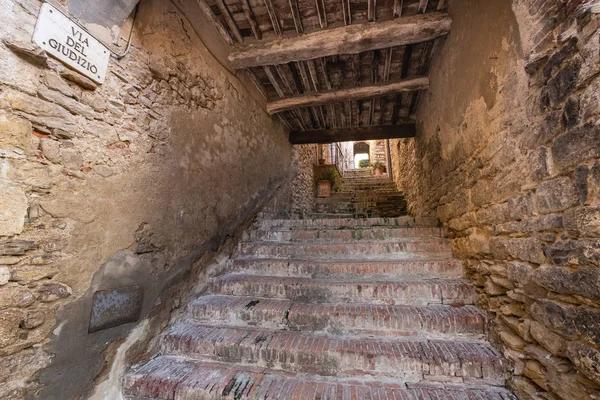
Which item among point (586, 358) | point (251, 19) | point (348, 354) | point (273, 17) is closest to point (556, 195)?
point (586, 358)

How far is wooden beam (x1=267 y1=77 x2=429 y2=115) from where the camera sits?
348cm

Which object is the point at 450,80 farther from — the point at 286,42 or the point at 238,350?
the point at 238,350

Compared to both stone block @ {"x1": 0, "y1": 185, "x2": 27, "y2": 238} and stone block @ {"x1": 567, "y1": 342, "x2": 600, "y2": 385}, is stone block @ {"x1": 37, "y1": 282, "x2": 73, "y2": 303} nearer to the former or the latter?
stone block @ {"x1": 0, "y1": 185, "x2": 27, "y2": 238}

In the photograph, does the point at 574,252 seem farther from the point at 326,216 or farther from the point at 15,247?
the point at 326,216

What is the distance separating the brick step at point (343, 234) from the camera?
2.81 metres

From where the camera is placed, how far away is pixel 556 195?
3.86ft

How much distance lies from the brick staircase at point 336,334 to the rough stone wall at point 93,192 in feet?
1.23

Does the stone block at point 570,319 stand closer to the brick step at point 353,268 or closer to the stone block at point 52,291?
the brick step at point 353,268

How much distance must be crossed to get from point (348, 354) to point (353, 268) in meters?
0.84

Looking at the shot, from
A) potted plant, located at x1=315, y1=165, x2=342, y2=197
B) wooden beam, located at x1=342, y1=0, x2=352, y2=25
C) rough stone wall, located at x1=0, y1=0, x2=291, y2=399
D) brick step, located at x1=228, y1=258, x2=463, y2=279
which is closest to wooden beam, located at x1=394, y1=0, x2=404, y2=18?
wooden beam, located at x1=342, y1=0, x2=352, y2=25

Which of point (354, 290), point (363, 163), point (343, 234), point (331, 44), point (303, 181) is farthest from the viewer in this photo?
point (363, 163)

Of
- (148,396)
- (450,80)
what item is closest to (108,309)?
(148,396)

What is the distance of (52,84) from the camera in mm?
1333

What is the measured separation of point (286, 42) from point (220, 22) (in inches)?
28.8
